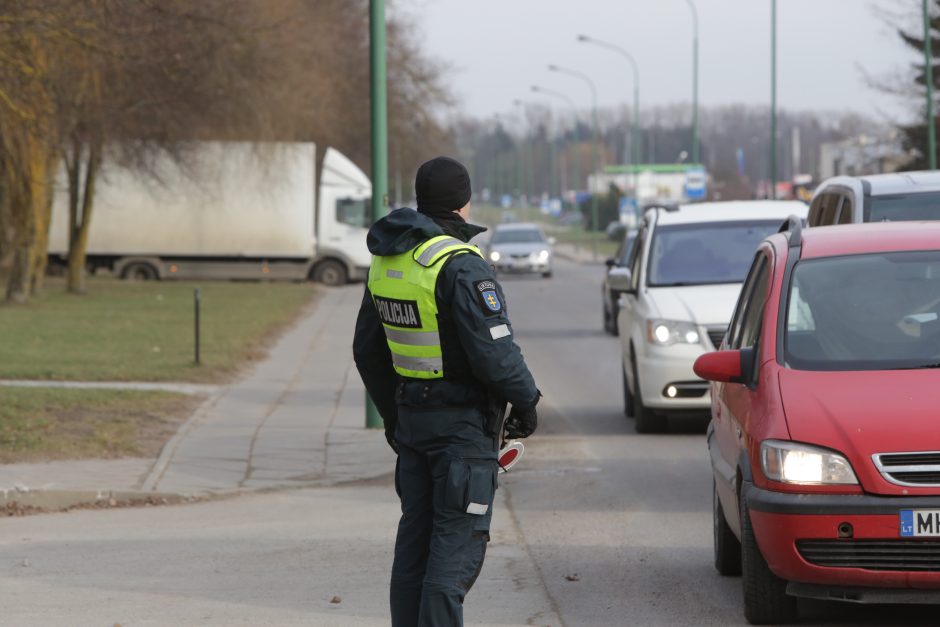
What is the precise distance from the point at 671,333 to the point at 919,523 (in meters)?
7.24

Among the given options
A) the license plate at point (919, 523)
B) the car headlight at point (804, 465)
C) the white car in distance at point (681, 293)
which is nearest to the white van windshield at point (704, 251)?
the white car in distance at point (681, 293)

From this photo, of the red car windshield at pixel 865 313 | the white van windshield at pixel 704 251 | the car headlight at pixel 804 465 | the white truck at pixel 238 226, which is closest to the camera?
the car headlight at pixel 804 465

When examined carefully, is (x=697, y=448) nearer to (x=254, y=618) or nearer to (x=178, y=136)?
(x=254, y=618)

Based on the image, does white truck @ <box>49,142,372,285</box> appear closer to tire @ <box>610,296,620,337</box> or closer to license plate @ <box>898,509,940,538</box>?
tire @ <box>610,296,620,337</box>

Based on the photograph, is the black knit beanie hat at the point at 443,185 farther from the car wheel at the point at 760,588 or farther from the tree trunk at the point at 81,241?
the tree trunk at the point at 81,241

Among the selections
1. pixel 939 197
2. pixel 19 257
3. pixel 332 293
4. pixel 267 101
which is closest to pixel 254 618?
pixel 939 197

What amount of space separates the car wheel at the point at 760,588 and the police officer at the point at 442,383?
4.83 ft

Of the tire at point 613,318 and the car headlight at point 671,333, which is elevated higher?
the car headlight at point 671,333

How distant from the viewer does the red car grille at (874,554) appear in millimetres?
5809

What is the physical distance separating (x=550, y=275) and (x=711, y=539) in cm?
4221

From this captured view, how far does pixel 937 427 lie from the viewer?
19.2ft

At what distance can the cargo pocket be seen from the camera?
501 cm

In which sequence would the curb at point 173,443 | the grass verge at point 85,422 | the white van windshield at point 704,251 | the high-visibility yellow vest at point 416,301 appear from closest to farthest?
the high-visibility yellow vest at point 416,301, the curb at point 173,443, the grass verge at point 85,422, the white van windshield at point 704,251

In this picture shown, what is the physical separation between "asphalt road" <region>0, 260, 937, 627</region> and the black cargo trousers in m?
1.48
